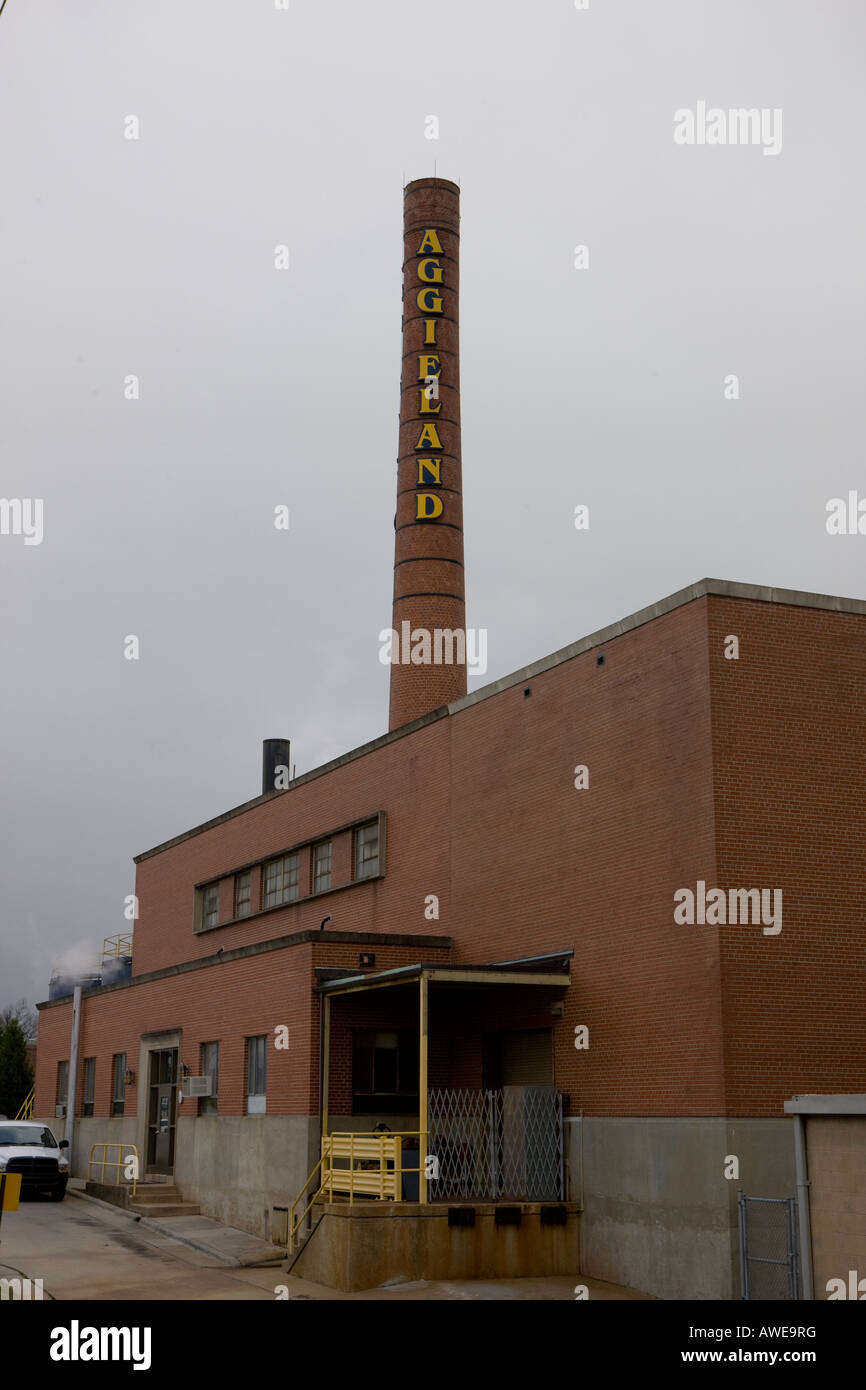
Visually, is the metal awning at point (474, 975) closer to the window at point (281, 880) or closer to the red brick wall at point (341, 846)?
the red brick wall at point (341, 846)

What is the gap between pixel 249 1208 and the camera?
25719 millimetres

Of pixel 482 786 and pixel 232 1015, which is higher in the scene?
pixel 482 786

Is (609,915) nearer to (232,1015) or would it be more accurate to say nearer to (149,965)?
(232,1015)

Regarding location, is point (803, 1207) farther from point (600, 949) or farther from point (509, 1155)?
point (509, 1155)

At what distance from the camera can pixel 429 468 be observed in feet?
126

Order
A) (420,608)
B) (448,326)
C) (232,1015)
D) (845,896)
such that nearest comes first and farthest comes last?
(845,896) → (232,1015) → (420,608) → (448,326)

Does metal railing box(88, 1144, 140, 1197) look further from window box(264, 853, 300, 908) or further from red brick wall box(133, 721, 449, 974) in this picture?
window box(264, 853, 300, 908)

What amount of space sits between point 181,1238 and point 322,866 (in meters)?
9.02

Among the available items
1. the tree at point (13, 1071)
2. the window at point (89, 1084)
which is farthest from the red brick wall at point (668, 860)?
the tree at point (13, 1071)

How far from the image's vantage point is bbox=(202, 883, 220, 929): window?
124 ft

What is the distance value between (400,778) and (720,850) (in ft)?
33.7

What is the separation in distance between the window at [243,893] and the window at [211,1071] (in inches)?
255

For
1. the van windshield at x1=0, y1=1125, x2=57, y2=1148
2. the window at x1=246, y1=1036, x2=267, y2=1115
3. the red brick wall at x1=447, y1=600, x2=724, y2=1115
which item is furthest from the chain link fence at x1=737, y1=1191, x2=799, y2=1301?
the van windshield at x1=0, y1=1125, x2=57, y2=1148

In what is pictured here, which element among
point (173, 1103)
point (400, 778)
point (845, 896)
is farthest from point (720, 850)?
point (173, 1103)
